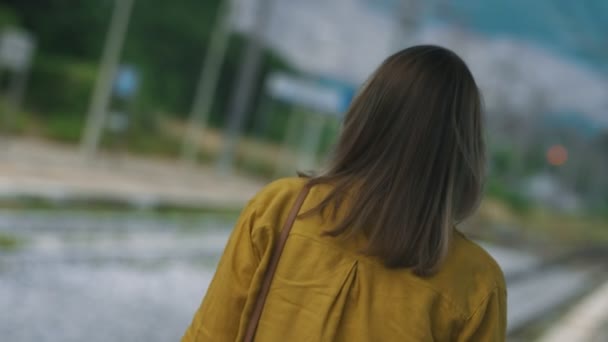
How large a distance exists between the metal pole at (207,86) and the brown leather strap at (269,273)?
20.3 meters

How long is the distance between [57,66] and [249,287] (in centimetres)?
2187

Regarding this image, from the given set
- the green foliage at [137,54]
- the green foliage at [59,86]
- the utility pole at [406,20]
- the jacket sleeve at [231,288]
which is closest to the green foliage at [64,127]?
the green foliage at [137,54]

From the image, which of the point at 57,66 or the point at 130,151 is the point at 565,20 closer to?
the point at 130,151

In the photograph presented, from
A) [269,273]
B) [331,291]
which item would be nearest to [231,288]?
[269,273]

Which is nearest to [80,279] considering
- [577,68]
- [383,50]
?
[577,68]

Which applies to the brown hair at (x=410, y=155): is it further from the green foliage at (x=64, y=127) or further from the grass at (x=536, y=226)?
the green foliage at (x=64, y=127)

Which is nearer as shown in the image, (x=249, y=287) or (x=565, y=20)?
(x=249, y=287)

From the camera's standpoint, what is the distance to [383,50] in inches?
574

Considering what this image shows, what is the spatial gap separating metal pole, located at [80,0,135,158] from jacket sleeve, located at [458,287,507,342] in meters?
14.7

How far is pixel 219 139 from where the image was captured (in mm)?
21984

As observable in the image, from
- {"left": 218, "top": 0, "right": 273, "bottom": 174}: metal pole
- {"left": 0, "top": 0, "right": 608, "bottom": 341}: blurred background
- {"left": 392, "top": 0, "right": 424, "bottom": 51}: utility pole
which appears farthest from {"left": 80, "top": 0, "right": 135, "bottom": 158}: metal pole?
{"left": 392, "top": 0, "right": 424, "bottom": 51}: utility pole

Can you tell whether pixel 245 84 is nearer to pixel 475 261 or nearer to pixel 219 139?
pixel 219 139

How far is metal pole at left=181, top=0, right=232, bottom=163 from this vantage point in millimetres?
21734

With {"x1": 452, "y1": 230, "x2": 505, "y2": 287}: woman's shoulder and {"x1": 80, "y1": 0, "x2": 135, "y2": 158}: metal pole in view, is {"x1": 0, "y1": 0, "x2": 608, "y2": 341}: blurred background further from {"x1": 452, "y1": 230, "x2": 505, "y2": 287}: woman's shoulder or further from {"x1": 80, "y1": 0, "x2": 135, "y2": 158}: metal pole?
{"x1": 452, "y1": 230, "x2": 505, "y2": 287}: woman's shoulder
